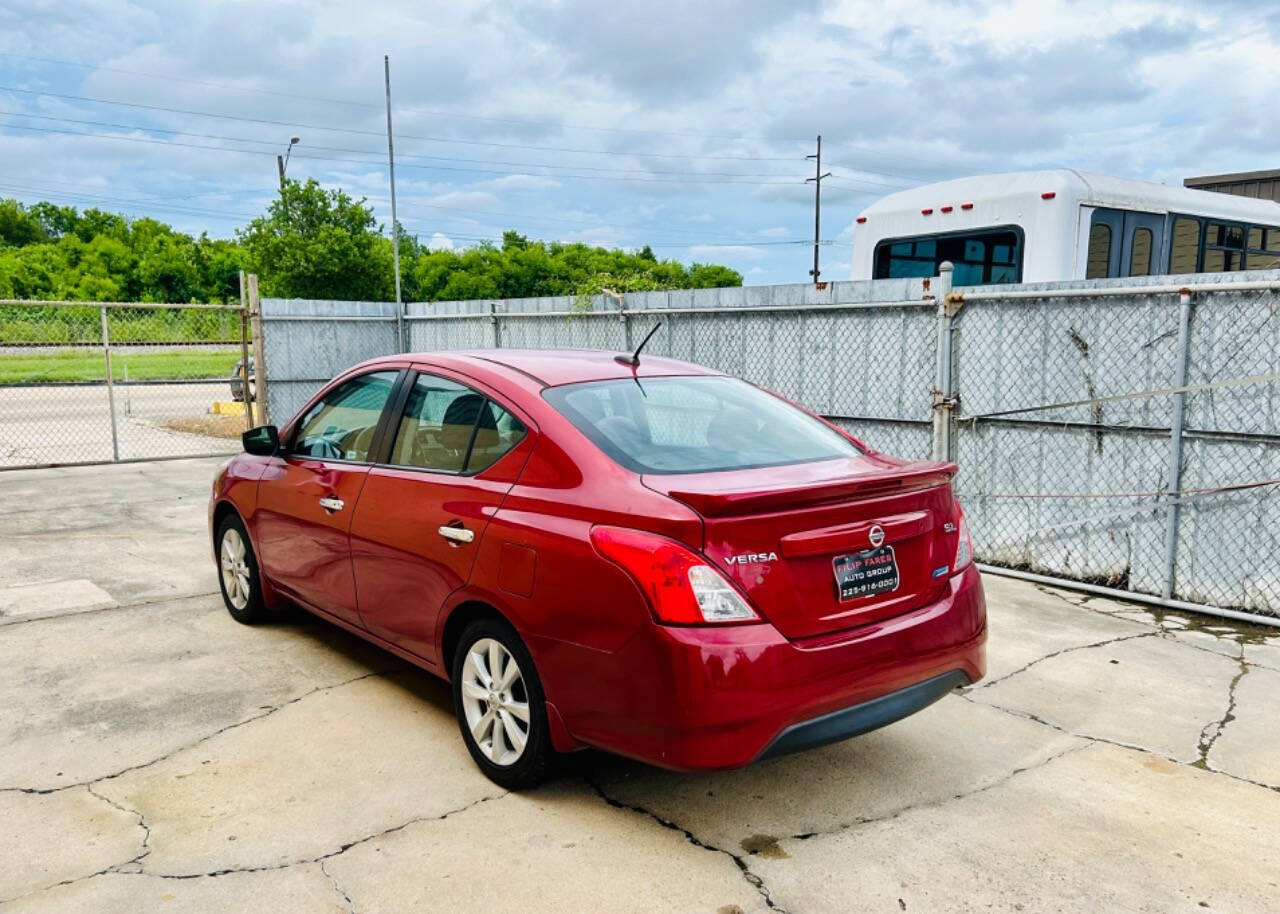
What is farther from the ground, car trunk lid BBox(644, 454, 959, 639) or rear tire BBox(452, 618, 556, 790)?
car trunk lid BBox(644, 454, 959, 639)

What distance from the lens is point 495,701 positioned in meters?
3.55

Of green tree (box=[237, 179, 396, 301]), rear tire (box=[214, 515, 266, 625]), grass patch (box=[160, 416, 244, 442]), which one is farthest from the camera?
green tree (box=[237, 179, 396, 301])

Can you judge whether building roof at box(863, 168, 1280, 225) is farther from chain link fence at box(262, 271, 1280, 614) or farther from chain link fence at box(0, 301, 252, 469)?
chain link fence at box(0, 301, 252, 469)

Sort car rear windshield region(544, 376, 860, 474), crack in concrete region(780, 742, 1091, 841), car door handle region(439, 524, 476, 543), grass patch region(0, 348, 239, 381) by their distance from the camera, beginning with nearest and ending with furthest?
crack in concrete region(780, 742, 1091, 841) < car rear windshield region(544, 376, 860, 474) < car door handle region(439, 524, 476, 543) < grass patch region(0, 348, 239, 381)

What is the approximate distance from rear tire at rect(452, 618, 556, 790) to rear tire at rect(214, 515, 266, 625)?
7.34 ft

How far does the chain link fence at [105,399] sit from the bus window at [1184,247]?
34.6 ft

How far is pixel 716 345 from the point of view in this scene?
8.84 metres

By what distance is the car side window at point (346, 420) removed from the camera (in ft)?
14.8

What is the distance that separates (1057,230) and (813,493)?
6.77m

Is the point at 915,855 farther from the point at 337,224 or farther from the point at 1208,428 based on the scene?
the point at 337,224

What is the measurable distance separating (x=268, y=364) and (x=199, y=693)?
8.13 meters

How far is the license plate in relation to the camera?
3.13 m

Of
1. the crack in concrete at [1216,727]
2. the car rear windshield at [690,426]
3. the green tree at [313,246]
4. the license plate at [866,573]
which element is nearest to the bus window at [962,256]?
the crack in concrete at [1216,727]

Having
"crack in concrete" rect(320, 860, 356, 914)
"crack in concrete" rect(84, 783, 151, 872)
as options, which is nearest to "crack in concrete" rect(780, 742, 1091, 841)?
"crack in concrete" rect(320, 860, 356, 914)
